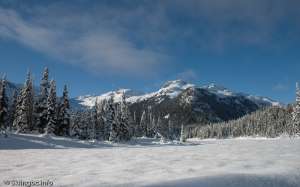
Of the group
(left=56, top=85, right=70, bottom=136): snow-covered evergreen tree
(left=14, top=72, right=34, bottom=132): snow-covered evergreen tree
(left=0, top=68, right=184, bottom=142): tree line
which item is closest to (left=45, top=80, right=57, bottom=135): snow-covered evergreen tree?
(left=0, top=68, right=184, bottom=142): tree line

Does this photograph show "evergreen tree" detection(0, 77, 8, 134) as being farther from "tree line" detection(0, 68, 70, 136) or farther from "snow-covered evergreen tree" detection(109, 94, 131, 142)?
"snow-covered evergreen tree" detection(109, 94, 131, 142)

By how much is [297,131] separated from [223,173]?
71874 millimetres

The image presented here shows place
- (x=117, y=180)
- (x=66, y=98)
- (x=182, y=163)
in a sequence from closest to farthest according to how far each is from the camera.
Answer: (x=117, y=180) < (x=182, y=163) < (x=66, y=98)

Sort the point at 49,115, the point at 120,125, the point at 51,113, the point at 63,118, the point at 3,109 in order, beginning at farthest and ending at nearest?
the point at 120,125, the point at 63,118, the point at 51,113, the point at 49,115, the point at 3,109

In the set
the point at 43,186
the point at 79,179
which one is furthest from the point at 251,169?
the point at 43,186

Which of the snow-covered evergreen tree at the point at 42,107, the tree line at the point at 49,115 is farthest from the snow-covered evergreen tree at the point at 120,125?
the snow-covered evergreen tree at the point at 42,107

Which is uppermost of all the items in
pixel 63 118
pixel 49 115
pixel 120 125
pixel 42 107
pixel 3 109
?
pixel 42 107

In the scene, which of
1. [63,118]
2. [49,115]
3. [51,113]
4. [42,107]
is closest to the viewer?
[49,115]

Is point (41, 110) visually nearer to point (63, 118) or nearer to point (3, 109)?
point (63, 118)

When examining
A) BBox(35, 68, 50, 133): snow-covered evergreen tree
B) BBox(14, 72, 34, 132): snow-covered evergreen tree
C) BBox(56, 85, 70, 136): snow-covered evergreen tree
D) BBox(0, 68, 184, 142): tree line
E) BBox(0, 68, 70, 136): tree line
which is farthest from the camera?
BBox(56, 85, 70, 136): snow-covered evergreen tree

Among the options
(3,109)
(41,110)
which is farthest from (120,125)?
(3,109)

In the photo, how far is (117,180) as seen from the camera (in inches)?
532

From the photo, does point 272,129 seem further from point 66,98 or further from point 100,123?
point 66,98

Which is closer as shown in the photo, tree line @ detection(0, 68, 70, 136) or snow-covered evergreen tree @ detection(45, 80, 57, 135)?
tree line @ detection(0, 68, 70, 136)
